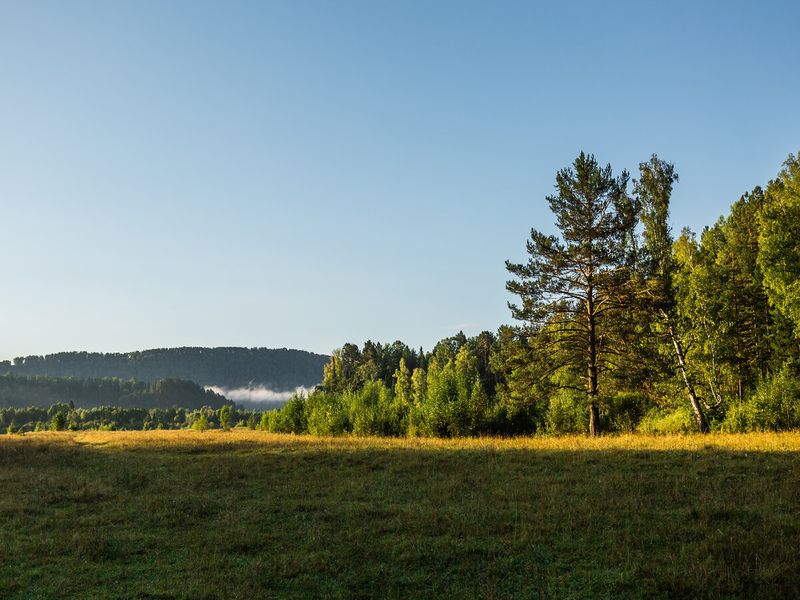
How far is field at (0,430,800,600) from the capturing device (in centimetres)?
944

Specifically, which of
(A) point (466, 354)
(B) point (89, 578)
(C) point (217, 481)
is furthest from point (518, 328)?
(A) point (466, 354)

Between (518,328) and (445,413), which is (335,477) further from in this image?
(445,413)

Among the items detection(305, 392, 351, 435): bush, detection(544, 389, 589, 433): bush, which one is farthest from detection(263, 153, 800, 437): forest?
detection(305, 392, 351, 435): bush

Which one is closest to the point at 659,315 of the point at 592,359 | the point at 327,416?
the point at 592,359

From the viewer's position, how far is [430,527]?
43.1 ft

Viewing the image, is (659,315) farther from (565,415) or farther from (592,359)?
(565,415)

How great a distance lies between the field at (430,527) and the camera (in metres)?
9.44

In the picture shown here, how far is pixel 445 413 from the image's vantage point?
138 ft

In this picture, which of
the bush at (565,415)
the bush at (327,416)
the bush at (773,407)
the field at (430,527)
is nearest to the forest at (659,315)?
the bush at (773,407)

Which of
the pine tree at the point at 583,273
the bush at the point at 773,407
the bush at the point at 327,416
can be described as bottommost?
the bush at the point at 327,416

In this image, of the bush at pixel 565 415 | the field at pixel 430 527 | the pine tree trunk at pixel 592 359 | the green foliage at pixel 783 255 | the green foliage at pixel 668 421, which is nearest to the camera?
the field at pixel 430 527

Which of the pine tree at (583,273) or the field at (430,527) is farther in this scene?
the pine tree at (583,273)

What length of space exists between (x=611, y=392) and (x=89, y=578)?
95.2 feet

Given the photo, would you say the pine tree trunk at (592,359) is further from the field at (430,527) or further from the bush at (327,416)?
the bush at (327,416)
